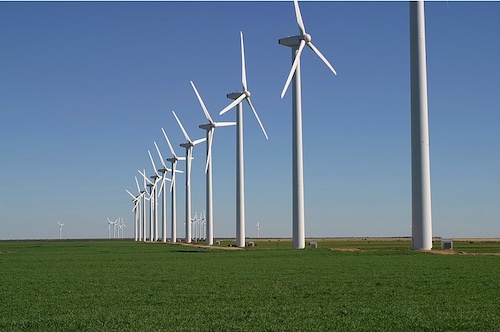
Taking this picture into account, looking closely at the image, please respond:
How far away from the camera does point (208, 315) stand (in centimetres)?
2266

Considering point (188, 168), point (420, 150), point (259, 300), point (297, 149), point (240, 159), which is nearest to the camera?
point (259, 300)

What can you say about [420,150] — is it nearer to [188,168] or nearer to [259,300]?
[259,300]

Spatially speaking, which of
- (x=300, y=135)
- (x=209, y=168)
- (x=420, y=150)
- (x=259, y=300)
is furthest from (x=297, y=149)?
(x=259, y=300)

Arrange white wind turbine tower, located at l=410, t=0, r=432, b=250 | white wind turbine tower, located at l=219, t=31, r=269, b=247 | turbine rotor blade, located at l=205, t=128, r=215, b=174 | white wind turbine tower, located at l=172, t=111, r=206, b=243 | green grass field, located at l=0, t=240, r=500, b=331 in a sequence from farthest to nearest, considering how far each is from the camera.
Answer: white wind turbine tower, located at l=172, t=111, r=206, b=243
turbine rotor blade, located at l=205, t=128, r=215, b=174
white wind turbine tower, located at l=219, t=31, r=269, b=247
white wind turbine tower, located at l=410, t=0, r=432, b=250
green grass field, located at l=0, t=240, r=500, b=331

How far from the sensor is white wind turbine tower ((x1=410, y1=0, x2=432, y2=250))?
62.1 m

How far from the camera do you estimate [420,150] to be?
6212 cm

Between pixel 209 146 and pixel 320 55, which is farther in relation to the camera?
pixel 209 146

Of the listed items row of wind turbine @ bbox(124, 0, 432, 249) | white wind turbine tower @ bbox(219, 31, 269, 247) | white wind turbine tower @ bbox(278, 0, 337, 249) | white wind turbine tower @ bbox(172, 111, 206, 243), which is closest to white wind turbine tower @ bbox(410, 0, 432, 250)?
row of wind turbine @ bbox(124, 0, 432, 249)

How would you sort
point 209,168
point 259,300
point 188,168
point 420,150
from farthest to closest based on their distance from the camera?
point 188,168 < point 209,168 < point 420,150 < point 259,300

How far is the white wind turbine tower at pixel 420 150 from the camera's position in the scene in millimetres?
62062

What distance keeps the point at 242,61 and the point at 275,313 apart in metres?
73.7

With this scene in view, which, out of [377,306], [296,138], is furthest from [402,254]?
[377,306]

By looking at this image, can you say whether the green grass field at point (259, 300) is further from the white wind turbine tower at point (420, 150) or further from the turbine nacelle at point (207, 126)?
the turbine nacelle at point (207, 126)

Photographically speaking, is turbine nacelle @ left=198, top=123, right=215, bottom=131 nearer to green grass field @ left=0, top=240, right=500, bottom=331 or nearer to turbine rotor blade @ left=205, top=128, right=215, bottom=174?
turbine rotor blade @ left=205, top=128, right=215, bottom=174
